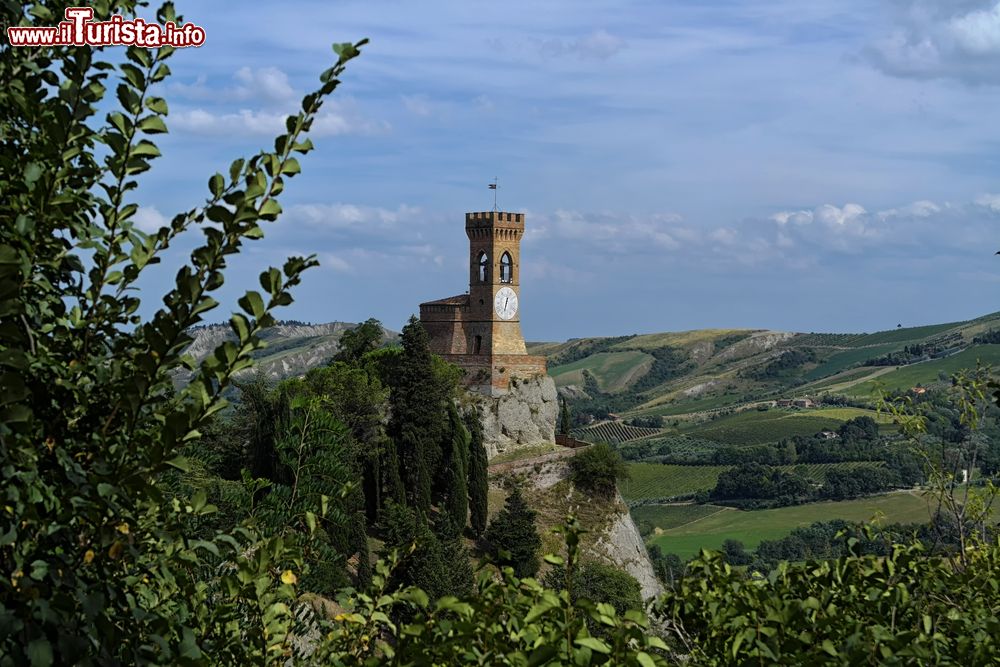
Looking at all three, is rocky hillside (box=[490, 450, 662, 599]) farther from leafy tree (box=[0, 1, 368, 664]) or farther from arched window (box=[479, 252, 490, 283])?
leafy tree (box=[0, 1, 368, 664])

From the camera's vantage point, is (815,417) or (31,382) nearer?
(31,382)

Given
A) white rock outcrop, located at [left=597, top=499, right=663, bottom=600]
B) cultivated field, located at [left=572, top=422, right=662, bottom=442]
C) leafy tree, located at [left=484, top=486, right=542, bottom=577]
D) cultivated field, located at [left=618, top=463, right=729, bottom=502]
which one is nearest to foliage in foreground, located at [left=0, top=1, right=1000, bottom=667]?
leafy tree, located at [left=484, top=486, right=542, bottom=577]

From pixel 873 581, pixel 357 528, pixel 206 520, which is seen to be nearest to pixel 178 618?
pixel 873 581

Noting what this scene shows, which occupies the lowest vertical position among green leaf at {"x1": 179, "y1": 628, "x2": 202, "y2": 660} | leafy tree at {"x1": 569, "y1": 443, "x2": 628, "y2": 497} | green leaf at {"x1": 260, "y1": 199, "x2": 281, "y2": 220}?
leafy tree at {"x1": 569, "y1": 443, "x2": 628, "y2": 497}

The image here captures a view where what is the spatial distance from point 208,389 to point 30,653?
1.47 metres

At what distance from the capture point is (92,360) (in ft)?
19.5

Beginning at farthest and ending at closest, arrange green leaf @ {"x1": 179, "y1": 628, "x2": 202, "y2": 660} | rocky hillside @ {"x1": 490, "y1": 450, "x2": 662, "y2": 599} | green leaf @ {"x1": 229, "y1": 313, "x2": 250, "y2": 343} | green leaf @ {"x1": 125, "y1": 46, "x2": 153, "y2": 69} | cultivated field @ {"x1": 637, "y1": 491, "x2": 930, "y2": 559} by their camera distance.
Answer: cultivated field @ {"x1": 637, "y1": 491, "x2": 930, "y2": 559} → rocky hillside @ {"x1": 490, "y1": 450, "x2": 662, "y2": 599} → green leaf @ {"x1": 125, "y1": 46, "x2": 153, "y2": 69} → green leaf @ {"x1": 229, "y1": 313, "x2": 250, "y2": 343} → green leaf @ {"x1": 179, "y1": 628, "x2": 202, "y2": 660}

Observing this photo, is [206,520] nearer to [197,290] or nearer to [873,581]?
[873,581]

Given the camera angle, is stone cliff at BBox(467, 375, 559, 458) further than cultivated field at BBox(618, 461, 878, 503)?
No

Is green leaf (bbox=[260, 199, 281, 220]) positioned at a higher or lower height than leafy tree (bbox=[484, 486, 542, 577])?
higher

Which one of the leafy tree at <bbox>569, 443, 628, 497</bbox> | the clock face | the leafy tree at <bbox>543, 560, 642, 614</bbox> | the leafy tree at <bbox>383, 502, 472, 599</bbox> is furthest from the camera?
the clock face

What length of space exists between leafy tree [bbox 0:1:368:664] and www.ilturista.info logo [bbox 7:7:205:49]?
0.06 metres

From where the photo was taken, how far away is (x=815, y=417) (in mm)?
167500

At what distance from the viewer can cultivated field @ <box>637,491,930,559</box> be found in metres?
106
